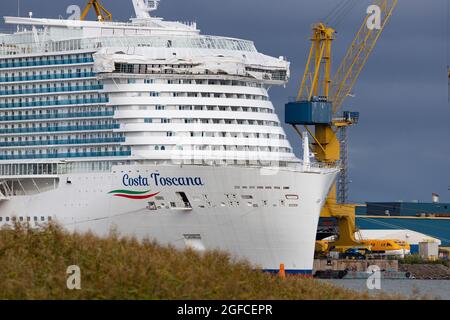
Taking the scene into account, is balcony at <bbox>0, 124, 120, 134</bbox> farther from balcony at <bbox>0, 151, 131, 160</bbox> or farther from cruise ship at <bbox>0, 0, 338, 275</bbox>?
balcony at <bbox>0, 151, 131, 160</bbox>

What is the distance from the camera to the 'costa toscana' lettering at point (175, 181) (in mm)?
80894

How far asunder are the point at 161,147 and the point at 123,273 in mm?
37510

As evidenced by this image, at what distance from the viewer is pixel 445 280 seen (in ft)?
374

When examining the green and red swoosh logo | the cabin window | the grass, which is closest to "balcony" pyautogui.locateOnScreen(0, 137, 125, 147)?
the green and red swoosh logo

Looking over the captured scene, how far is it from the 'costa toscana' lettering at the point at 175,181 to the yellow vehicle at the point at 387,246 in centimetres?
5401

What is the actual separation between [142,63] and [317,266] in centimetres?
3874

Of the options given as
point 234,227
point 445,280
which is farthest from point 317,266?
point 234,227

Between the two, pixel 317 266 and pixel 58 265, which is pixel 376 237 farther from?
pixel 58 265

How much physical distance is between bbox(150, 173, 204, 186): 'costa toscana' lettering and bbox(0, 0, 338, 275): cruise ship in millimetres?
58

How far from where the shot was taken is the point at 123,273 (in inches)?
1777

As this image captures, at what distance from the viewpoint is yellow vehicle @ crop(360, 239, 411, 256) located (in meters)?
134

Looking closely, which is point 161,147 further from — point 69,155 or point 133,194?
point 69,155

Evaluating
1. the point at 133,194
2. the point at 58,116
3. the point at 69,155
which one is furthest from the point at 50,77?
the point at 133,194
